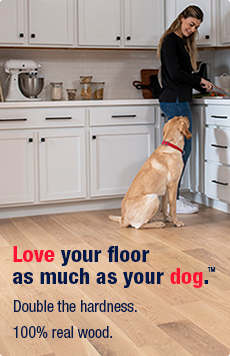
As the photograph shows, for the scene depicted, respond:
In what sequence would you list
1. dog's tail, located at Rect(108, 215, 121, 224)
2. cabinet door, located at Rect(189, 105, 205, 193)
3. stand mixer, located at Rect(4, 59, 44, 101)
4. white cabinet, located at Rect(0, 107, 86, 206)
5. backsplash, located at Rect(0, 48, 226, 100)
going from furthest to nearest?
1. backsplash, located at Rect(0, 48, 226, 100)
2. cabinet door, located at Rect(189, 105, 205, 193)
3. stand mixer, located at Rect(4, 59, 44, 101)
4. white cabinet, located at Rect(0, 107, 86, 206)
5. dog's tail, located at Rect(108, 215, 121, 224)

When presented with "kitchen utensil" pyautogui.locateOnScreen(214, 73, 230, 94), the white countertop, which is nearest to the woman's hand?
the white countertop

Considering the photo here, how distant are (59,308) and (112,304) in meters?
0.25

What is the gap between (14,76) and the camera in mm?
4180

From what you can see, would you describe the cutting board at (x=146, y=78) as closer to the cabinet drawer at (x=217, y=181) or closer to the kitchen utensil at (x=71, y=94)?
the kitchen utensil at (x=71, y=94)

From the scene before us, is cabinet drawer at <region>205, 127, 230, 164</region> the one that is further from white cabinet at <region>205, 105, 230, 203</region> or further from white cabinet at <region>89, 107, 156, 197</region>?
white cabinet at <region>89, 107, 156, 197</region>

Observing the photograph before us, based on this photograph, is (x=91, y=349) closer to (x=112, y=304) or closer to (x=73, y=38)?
(x=112, y=304)

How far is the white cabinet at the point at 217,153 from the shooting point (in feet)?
12.9

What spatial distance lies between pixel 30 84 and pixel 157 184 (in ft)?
4.94

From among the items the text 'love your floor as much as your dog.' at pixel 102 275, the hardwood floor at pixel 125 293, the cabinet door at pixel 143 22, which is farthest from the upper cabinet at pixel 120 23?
the text 'love your floor as much as your dog.' at pixel 102 275

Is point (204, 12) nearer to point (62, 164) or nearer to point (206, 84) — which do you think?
point (206, 84)

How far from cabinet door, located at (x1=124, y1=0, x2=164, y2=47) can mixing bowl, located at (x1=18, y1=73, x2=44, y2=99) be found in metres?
0.93

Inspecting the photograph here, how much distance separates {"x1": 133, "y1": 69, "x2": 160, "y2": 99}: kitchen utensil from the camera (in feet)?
15.0

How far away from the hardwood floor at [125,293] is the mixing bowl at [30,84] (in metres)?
1.24

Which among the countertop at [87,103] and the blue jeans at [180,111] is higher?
the countertop at [87,103]
